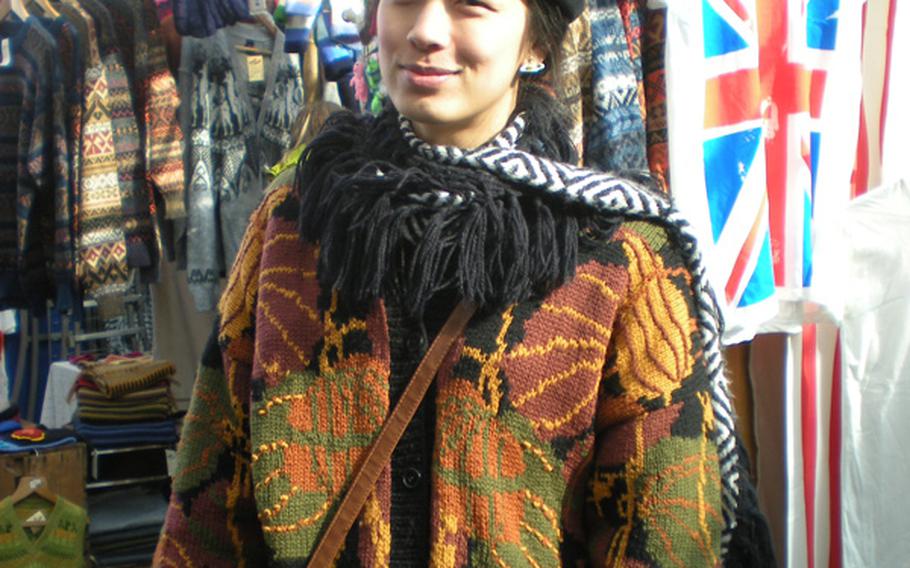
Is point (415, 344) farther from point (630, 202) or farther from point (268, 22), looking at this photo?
point (268, 22)

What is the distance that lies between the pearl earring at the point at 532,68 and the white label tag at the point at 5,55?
282 centimetres

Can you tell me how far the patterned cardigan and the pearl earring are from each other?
0.29 m

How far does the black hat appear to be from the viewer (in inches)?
58.2

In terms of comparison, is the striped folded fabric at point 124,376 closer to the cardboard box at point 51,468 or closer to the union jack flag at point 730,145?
the cardboard box at point 51,468

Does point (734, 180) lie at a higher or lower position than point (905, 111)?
lower

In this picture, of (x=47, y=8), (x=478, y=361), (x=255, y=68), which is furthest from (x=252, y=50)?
(x=478, y=361)

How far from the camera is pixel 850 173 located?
2.44 m

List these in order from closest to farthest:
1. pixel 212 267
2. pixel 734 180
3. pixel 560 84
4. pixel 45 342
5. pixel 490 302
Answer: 1. pixel 490 302
2. pixel 560 84
3. pixel 734 180
4. pixel 212 267
5. pixel 45 342

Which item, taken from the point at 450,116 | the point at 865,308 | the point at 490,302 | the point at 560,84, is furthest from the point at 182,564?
the point at 865,308

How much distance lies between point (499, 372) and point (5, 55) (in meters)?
3.08

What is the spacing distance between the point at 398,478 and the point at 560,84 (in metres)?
0.70

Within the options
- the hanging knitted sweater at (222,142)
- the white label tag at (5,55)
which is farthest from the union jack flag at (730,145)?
the white label tag at (5,55)

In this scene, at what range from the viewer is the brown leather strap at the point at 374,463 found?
1.30 metres

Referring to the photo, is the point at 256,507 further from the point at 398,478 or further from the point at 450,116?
the point at 450,116
